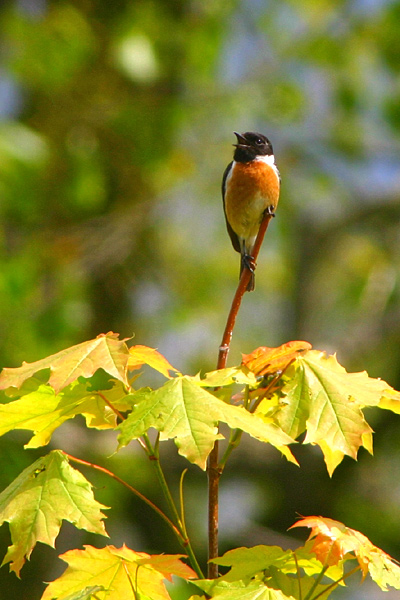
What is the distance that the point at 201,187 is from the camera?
921 centimetres

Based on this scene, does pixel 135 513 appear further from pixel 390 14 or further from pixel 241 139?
pixel 390 14

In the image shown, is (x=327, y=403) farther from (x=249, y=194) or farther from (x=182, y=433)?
(x=249, y=194)

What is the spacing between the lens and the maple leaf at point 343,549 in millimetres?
1466

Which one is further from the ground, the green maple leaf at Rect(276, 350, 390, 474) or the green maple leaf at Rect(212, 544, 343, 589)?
the green maple leaf at Rect(276, 350, 390, 474)

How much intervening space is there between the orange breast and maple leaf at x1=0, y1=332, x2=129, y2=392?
6.35ft

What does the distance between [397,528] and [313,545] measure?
6.82 metres

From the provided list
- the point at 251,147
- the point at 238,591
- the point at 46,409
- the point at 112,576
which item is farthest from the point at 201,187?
the point at 238,591

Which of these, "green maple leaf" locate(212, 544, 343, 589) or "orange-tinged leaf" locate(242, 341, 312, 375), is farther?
"orange-tinged leaf" locate(242, 341, 312, 375)

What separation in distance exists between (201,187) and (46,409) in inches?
303

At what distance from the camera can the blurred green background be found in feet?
23.3

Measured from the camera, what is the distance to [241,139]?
3775mm

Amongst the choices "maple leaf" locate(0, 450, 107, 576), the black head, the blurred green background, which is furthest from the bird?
the blurred green background

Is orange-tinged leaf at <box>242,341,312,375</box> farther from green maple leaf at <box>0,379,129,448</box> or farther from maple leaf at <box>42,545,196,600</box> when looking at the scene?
maple leaf at <box>42,545,196,600</box>

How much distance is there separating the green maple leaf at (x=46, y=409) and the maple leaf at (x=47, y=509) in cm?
13
